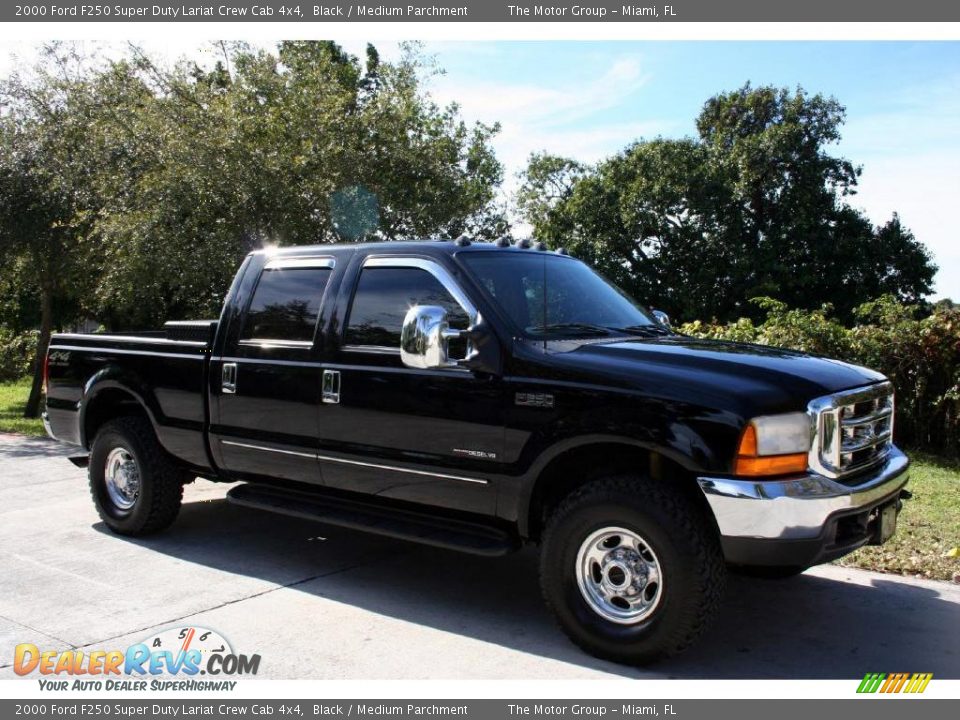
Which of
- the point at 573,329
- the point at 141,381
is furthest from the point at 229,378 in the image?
the point at 573,329

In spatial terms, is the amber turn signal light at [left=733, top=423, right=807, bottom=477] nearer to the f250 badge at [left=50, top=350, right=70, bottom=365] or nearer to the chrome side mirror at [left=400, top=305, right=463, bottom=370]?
the chrome side mirror at [left=400, top=305, right=463, bottom=370]

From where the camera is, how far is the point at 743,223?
3525cm

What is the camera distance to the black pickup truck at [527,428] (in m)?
3.76

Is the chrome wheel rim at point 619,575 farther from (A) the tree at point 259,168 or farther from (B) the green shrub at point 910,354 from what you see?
(A) the tree at point 259,168

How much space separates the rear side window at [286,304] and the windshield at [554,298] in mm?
1121

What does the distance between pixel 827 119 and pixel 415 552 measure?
3401 cm

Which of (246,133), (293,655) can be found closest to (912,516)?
(293,655)

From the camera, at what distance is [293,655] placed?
4125mm

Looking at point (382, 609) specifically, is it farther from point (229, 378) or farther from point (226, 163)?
point (226, 163)

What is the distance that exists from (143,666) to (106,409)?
10.1 feet

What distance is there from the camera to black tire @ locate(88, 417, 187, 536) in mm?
6062

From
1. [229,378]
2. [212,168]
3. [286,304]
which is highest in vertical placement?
[212,168]

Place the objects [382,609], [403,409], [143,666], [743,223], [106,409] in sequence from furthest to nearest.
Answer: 1. [743,223]
2. [106,409]
3. [382,609]
4. [403,409]
5. [143,666]

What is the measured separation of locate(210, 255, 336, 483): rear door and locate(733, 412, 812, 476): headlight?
8.45ft
